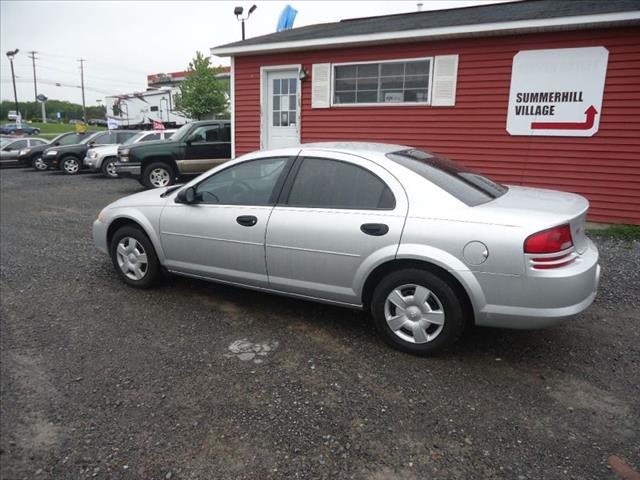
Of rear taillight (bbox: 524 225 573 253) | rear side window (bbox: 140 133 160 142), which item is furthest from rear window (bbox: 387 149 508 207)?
rear side window (bbox: 140 133 160 142)

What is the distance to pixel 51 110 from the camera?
116375 millimetres

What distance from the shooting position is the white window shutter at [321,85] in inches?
378

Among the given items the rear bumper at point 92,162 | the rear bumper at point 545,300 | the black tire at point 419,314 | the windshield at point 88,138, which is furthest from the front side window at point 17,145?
the rear bumper at point 545,300

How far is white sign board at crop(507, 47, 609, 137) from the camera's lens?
24.3ft

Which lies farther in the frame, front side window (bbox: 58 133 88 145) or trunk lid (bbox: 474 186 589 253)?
front side window (bbox: 58 133 88 145)

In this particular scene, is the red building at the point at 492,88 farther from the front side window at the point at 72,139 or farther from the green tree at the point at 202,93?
the green tree at the point at 202,93

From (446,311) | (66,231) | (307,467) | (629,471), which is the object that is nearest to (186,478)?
(307,467)

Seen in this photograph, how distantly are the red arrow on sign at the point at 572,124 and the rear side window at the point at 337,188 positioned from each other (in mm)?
5662

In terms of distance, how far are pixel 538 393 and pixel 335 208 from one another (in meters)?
1.83

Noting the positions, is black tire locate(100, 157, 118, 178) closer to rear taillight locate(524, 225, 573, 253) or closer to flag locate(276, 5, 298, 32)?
flag locate(276, 5, 298, 32)

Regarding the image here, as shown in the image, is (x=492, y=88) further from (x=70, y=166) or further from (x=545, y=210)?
(x=70, y=166)

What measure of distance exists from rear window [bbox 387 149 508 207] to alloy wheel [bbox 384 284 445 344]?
713mm

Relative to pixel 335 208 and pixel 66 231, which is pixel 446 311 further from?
pixel 66 231

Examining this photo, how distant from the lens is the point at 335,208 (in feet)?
11.7
